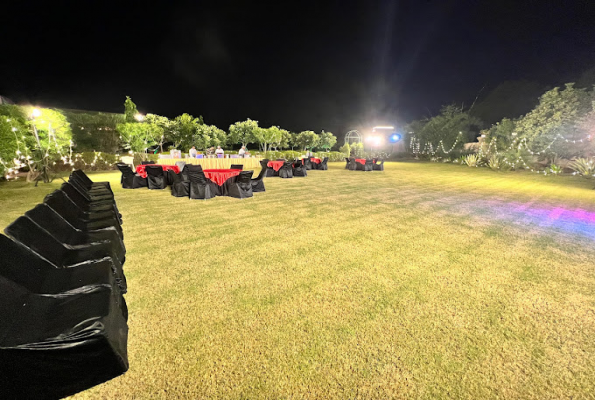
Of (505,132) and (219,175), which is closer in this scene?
(219,175)

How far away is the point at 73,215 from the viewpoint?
2.89 m

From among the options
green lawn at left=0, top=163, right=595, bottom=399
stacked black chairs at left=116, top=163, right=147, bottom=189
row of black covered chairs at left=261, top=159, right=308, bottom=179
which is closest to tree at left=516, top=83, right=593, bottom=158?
green lawn at left=0, top=163, right=595, bottom=399

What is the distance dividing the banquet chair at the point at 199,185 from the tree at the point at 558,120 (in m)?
22.2

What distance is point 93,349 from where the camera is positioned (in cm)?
124

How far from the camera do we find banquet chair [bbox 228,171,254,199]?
688 cm

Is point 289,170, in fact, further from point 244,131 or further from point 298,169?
point 244,131

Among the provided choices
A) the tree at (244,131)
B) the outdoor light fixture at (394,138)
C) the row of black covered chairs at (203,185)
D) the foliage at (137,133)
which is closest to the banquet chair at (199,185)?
the row of black covered chairs at (203,185)

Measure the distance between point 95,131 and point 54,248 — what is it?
25344 millimetres

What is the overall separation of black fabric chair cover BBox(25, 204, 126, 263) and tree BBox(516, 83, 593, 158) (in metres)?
24.0

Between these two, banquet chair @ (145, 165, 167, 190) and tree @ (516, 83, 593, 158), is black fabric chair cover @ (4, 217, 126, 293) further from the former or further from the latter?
tree @ (516, 83, 593, 158)

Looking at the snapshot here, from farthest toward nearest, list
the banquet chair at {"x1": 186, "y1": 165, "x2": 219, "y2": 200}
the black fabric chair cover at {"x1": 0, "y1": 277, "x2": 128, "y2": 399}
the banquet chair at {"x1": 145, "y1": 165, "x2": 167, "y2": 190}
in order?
the banquet chair at {"x1": 145, "y1": 165, "x2": 167, "y2": 190}
the banquet chair at {"x1": 186, "y1": 165, "x2": 219, "y2": 200}
the black fabric chair cover at {"x1": 0, "y1": 277, "x2": 128, "y2": 399}

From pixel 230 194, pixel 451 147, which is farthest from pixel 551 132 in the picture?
pixel 230 194

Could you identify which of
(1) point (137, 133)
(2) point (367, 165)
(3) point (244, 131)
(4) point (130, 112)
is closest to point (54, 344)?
(2) point (367, 165)

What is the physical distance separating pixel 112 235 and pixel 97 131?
24.8m
